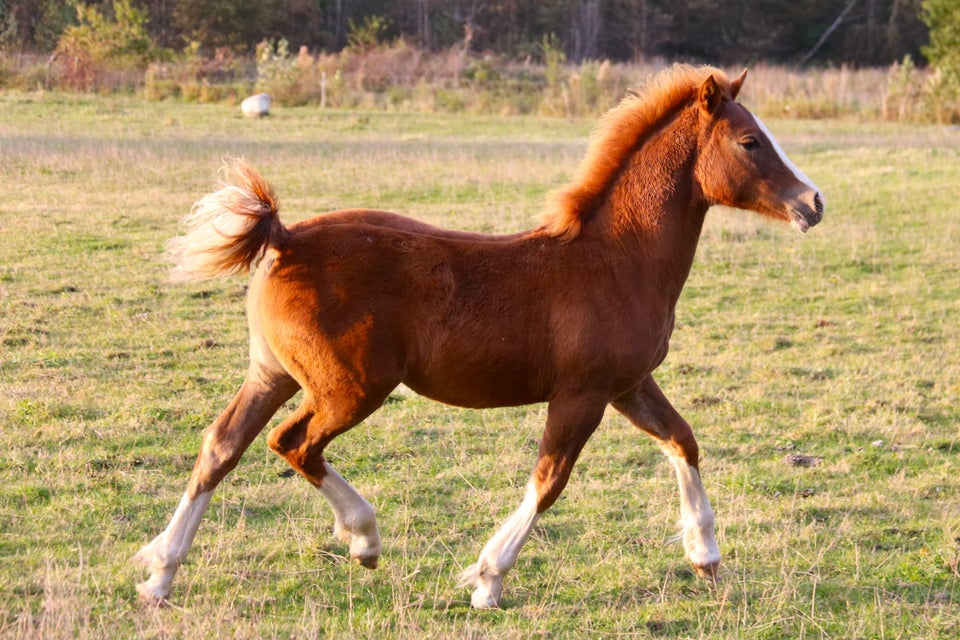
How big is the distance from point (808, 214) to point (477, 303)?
1.50 meters

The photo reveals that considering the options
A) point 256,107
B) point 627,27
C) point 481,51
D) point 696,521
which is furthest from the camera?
point 481,51

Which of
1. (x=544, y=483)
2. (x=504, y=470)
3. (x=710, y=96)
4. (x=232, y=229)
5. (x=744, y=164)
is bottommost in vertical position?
(x=504, y=470)

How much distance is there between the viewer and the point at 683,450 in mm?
5098

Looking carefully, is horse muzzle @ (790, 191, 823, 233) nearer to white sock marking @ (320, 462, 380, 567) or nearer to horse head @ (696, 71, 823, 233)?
horse head @ (696, 71, 823, 233)

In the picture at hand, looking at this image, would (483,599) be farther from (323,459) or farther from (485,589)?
(323,459)

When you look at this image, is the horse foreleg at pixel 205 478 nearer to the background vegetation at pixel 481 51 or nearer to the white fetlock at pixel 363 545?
the white fetlock at pixel 363 545

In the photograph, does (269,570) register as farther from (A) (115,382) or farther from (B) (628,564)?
(A) (115,382)

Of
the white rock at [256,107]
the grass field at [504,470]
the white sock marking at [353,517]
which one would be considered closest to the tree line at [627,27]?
the white rock at [256,107]

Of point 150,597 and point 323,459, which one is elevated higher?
point 323,459

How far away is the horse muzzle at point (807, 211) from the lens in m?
4.80

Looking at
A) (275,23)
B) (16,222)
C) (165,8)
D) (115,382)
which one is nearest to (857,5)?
(275,23)

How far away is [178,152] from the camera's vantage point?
17703 mm

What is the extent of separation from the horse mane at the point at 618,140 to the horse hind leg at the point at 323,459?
3.94 ft

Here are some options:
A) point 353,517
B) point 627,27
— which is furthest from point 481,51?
point 353,517
